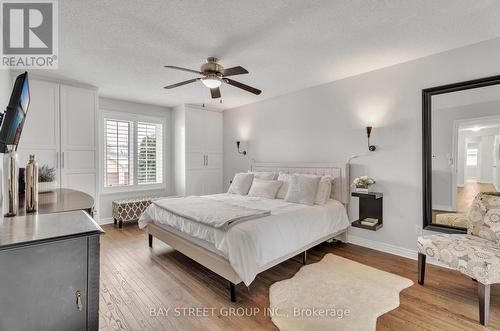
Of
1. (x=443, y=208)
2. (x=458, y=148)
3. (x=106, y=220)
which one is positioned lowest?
(x=106, y=220)

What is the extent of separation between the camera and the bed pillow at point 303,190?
351 centimetres

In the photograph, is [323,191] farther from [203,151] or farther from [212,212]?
[203,151]

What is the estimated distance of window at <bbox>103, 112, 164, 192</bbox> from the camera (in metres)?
5.04

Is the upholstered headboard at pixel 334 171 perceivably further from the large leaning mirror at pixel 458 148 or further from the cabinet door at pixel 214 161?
the cabinet door at pixel 214 161

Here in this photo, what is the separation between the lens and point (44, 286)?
3.09 feet

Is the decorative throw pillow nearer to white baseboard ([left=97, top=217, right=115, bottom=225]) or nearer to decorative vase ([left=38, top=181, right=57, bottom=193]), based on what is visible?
decorative vase ([left=38, top=181, right=57, bottom=193])

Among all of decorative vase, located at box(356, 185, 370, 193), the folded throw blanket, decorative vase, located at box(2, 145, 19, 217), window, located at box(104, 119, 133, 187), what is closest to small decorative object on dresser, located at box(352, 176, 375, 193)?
decorative vase, located at box(356, 185, 370, 193)

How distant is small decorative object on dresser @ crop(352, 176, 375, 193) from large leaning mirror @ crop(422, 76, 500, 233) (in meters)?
0.65

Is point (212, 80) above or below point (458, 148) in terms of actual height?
above

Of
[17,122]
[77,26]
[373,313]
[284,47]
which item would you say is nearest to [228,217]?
[373,313]

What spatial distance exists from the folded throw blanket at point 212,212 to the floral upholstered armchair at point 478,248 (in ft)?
5.68

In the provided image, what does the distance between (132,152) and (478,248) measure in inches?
227

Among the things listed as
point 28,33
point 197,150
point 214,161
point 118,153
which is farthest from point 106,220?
point 28,33

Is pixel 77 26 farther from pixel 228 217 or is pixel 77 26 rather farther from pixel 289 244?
pixel 289 244
